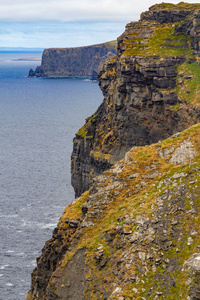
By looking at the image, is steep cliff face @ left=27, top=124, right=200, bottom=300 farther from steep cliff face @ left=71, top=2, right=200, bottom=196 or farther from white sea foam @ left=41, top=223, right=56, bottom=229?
white sea foam @ left=41, top=223, right=56, bottom=229

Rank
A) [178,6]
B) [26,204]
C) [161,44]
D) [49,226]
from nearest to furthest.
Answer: [161,44] → [49,226] → [178,6] → [26,204]

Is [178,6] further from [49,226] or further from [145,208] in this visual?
[145,208]

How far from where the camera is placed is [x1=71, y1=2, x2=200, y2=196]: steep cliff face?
109 meters

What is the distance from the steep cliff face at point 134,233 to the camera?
42.3 m

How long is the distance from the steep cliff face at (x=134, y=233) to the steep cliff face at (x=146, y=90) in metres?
49.2

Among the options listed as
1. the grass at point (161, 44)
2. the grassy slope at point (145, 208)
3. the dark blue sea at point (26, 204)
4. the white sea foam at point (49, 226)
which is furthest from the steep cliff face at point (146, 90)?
the grassy slope at point (145, 208)

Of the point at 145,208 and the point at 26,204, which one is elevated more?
the point at 145,208

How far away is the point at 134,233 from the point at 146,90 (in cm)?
6826

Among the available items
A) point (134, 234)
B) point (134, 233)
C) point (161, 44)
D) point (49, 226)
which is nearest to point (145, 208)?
point (134, 233)

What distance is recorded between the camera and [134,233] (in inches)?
1837

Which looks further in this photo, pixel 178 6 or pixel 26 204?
pixel 26 204

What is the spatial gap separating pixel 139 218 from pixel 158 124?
63718 mm

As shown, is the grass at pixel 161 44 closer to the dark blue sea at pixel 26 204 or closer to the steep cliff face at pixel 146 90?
the steep cliff face at pixel 146 90

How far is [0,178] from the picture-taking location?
6265 inches
